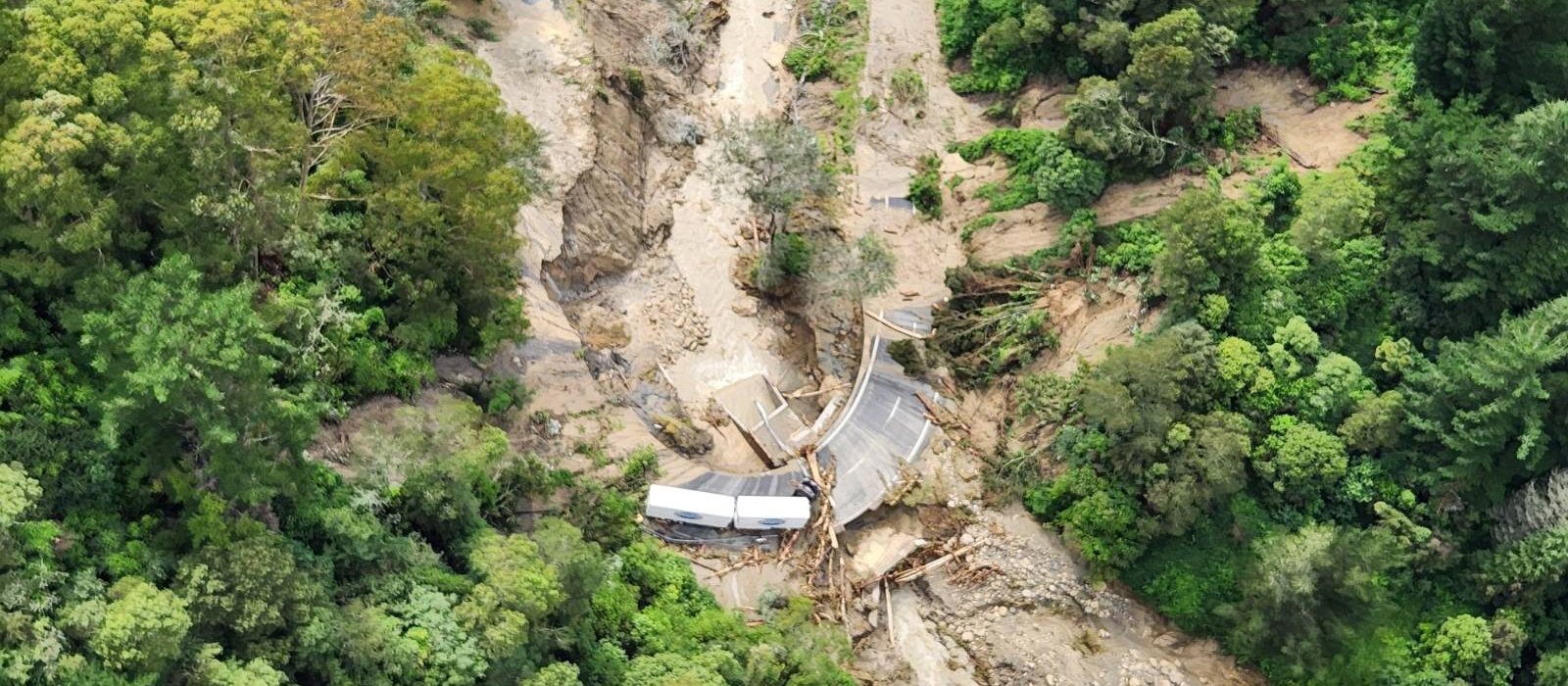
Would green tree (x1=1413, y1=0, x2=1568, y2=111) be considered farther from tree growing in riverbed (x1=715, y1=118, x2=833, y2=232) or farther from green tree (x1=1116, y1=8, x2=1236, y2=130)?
tree growing in riverbed (x1=715, y1=118, x2=833, y2=232)

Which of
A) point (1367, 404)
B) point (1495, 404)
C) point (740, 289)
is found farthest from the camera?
point (740, 289)

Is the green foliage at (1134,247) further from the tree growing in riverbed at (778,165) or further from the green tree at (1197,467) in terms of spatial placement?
the tree growing in riverbed at (778,165)

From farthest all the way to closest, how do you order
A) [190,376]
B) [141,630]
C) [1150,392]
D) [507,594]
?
1. [1150,392]
2. [507,594]
3. [190,376]
4. [141,630]

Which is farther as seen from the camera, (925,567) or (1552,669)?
(925,567)

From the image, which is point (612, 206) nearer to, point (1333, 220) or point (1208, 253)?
point (1208, 253)

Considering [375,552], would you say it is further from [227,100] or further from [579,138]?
[579,138]

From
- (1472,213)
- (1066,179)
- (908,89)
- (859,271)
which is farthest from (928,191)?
(1472,213)
